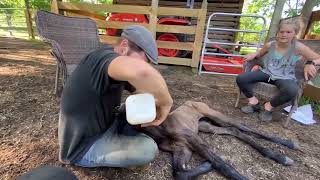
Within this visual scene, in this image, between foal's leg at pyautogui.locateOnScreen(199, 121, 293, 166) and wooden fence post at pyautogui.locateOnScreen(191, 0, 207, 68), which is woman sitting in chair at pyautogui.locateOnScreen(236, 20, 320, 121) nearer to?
foal's leg at pyautogui.locateOnScreen(199, 121, 293, 166)

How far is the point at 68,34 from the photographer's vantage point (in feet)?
11.0

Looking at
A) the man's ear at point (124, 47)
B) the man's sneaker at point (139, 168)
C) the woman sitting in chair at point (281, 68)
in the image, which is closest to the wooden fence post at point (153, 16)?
the woman sitting in chair at point (281, 68)

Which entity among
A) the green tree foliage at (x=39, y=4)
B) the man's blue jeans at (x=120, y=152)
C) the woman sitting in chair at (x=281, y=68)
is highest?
the green tree foliage at (x=39, y=4)

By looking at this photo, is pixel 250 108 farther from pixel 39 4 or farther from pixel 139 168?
pixel 39 4

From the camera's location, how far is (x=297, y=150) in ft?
7.99

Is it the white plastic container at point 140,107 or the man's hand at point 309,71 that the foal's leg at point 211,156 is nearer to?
the white plastic container at point 140,107

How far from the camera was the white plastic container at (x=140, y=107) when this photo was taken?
1.22m

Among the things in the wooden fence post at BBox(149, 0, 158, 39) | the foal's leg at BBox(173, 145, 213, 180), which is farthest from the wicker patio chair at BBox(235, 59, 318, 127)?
the wooden fence post at BBox(149, 0, 158, 39)

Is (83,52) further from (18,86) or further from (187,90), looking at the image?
(187,90)

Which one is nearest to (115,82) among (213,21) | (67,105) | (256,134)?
(67,105)

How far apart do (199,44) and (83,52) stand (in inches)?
103

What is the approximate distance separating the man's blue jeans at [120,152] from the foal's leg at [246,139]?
98 centimetres

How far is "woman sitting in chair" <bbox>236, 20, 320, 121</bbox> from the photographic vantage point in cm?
287

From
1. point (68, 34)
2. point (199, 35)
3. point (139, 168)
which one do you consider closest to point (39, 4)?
point (199, 35)
